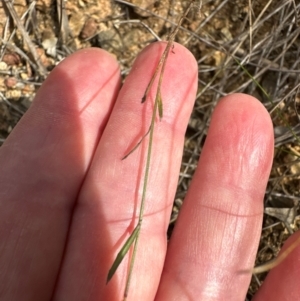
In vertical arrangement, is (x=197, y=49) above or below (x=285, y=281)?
above

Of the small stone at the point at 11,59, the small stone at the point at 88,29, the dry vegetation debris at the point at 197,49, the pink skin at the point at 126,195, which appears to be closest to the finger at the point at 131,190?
the pink skin at the point at 126,195

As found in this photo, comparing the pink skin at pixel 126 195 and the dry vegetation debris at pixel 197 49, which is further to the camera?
the dry vegetation debris at pixel 197 49

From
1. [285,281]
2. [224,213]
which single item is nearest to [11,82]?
[224,213]

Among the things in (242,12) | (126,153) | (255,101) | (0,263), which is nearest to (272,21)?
(242,12)

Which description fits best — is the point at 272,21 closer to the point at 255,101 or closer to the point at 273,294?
the point at 255,101

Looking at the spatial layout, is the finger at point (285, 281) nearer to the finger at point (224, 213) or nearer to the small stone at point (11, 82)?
the finger at point (224, 213)

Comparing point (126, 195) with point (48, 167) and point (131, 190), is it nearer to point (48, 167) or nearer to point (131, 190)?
point (131, 190)
